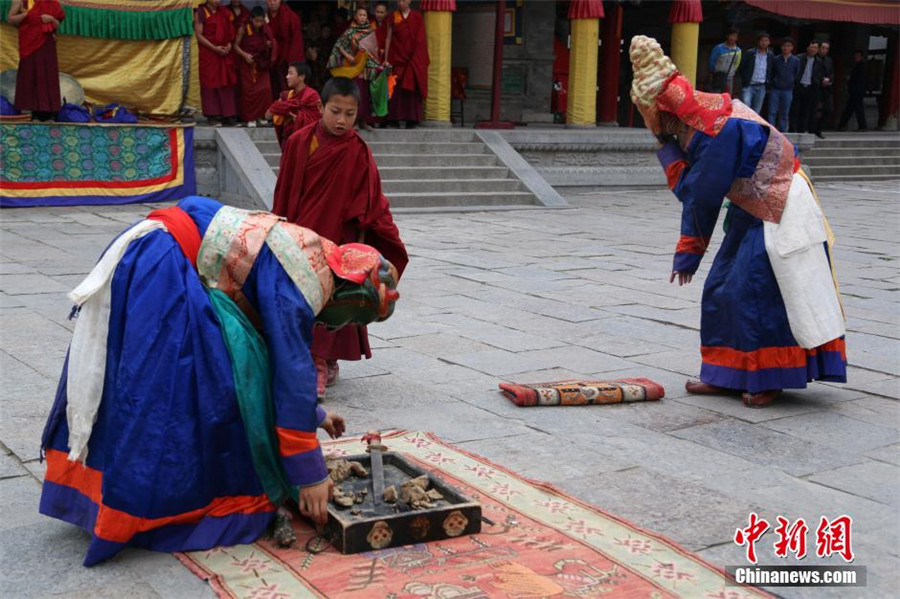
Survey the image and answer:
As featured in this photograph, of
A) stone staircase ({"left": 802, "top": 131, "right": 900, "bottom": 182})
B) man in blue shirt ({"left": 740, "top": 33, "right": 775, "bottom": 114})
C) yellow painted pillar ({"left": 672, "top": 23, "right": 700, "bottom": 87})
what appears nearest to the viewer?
yellow painted pillar ({"left": 672, "top": 23, "right": 700, "bottom": 87})

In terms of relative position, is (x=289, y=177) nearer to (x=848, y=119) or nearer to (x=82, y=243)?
(x=82, y=243)

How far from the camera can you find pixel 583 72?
14.3m

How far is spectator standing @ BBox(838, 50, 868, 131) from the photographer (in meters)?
19.0

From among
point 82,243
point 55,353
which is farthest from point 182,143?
point 55,353

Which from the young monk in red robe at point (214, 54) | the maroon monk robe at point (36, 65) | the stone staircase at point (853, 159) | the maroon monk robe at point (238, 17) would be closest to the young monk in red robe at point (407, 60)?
the maroon monk robe at point (238, 17)

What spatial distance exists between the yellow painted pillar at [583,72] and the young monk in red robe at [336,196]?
10310 mm

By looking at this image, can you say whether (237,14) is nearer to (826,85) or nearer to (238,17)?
(238,17)

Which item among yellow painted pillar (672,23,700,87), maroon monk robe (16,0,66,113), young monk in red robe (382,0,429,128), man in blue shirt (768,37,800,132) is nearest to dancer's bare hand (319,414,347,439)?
maroon monk robe (16,0,66,113)

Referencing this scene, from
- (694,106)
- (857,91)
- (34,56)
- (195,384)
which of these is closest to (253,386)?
(195,384)

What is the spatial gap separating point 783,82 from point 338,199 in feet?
41.6

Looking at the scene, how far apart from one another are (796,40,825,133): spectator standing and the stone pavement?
29.4 ft

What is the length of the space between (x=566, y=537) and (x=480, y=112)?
13.3 meters

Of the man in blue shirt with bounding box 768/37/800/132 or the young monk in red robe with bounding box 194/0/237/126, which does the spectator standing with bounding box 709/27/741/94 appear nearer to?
the man in blue shirt with bounding box 768/37/800/132

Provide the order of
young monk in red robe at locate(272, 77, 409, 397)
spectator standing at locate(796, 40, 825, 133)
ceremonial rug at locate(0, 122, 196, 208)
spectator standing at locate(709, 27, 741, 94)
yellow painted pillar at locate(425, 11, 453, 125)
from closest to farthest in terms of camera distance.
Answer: young monk in red robe at locate(272, 77, 409, 397), ceremonial rug at locate(0, 122, 196, 208), yellow painted pillar at locate(425, 11, 453, 125), spectator standing at locate(709, 27, 741, 94), spectator standing at locate(796, 40, 825, 133)
